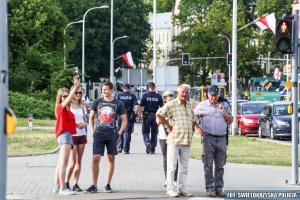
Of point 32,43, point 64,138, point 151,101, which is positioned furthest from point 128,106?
point 32,43

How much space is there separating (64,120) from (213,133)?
2409 mm

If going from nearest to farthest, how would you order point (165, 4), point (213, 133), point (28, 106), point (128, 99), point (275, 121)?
point (213, 133) → point (128, 99) → point (275, 121) → point (28, 106) → point (165, 4)

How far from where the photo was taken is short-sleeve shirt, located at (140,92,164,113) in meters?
25.5

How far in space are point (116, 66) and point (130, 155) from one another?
74.0 meters

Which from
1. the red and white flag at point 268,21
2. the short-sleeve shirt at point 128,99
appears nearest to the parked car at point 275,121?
the red and white flag at point 268,21

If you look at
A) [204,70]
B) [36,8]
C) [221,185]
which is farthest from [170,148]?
[204,70]

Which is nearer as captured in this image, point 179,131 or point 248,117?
point 179,131

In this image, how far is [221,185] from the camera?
16547 mm

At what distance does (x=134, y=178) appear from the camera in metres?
19.5

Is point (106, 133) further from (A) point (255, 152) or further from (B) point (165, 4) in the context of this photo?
(B) point (165, 4)

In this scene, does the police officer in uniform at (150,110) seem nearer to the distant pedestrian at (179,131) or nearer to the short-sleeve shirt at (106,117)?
the short-sleeve shirt at (106,117)

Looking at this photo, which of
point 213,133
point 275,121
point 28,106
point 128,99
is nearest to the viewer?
point 213,133

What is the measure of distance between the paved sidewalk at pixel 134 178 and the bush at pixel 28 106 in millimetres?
31949

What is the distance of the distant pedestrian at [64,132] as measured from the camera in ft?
53.6
